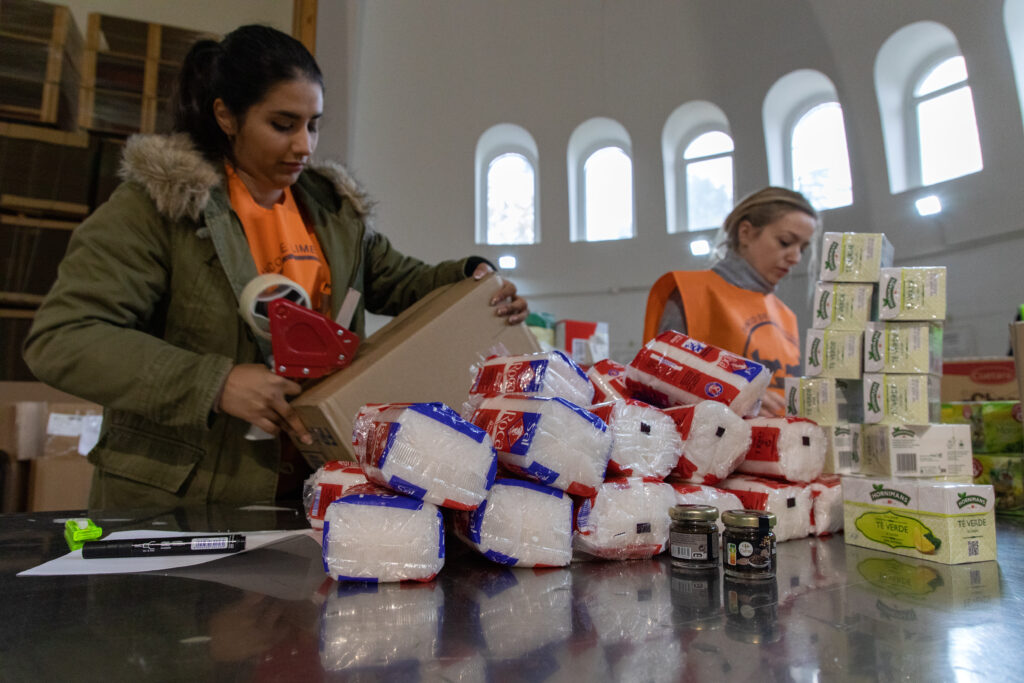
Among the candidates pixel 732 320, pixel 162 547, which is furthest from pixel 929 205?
pixel 162 547

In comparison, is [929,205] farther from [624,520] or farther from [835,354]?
[624,520]

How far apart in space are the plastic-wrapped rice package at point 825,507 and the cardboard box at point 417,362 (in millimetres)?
633

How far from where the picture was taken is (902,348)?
1.31 m

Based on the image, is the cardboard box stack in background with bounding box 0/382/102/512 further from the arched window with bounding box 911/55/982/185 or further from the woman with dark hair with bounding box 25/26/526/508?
the arched window with bounding box 911/55/982/185

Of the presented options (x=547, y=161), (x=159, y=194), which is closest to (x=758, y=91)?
(x=547, y=161)

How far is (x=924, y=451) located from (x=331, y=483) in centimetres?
100

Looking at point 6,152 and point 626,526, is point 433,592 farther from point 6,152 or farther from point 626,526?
point 6,152

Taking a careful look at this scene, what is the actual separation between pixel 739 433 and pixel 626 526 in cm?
28

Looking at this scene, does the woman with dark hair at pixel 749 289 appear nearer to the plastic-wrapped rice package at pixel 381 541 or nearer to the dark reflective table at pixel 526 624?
the dark reflective table at pixel 526 624

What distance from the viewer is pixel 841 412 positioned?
1.33 metres

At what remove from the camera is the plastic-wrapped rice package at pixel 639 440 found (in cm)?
95

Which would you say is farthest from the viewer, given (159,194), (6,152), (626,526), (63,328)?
(6,152)

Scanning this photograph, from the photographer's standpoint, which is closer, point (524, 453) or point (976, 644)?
point (976, 644)

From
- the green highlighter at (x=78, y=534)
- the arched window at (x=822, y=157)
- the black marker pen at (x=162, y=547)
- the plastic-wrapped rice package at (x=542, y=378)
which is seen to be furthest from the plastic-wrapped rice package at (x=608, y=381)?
the arched window at (x=822, y=157)
